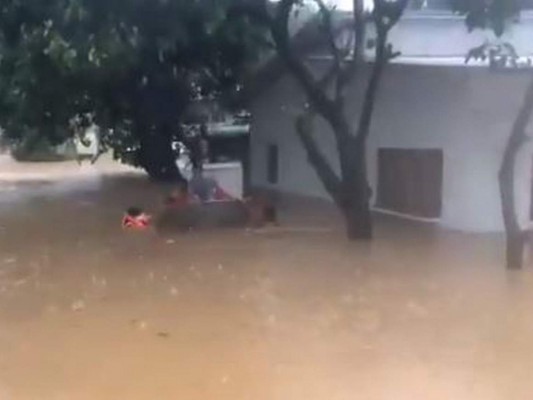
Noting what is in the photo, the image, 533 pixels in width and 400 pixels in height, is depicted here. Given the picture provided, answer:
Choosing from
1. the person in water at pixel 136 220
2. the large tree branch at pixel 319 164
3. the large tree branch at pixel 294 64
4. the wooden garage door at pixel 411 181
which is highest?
the large tree branch at pixel 294 64

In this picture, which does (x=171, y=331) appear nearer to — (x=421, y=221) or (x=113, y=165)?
(x=421, y=221)

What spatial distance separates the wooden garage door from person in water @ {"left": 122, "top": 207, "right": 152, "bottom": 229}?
150 inches

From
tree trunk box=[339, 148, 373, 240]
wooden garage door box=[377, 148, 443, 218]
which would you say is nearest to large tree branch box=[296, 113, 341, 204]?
tree trunk box=[339, 148, 373, 240]

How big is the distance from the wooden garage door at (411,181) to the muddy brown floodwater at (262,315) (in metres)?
0.65

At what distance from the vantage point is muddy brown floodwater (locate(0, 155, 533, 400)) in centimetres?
1141

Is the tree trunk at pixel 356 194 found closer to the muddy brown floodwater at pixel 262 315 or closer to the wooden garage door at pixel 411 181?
the muddy brown floodwater at pixel 262 315

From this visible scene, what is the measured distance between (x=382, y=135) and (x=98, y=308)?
9.92 meters

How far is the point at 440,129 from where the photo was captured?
22484 mm

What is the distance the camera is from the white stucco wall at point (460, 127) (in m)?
21.3

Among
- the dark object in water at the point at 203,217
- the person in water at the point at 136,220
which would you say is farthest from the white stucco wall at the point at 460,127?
the person in water at the point at 136,220

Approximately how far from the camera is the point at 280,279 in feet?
56.3

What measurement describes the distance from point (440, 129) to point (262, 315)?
8591 millimetres

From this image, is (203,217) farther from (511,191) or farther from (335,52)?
(511,191)

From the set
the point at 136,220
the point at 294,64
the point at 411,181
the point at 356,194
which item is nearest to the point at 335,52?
the point at 294,64
